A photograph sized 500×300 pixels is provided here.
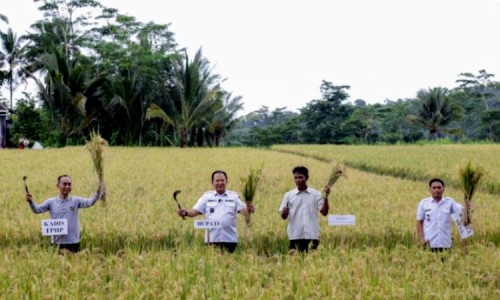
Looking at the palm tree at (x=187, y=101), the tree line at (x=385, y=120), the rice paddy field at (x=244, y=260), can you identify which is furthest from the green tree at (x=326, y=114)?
the rice paddy field at (x=244, y=260)

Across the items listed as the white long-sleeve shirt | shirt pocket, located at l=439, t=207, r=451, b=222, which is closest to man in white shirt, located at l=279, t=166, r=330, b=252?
shirt pocket, located at l=439, t=207, r=451, b=222

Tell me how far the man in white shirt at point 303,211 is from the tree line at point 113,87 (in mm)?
28856

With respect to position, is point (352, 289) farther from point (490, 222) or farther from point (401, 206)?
point (401, 206)

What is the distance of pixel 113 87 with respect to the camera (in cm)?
3656

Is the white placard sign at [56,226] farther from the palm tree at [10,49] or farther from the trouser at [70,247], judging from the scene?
the palm tree at [10,49]

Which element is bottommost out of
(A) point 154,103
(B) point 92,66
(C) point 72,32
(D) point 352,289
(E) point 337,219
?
(D) point 352,289

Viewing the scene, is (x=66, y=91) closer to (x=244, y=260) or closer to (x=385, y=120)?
(x=244, y=260)

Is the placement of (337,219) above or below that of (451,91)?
below

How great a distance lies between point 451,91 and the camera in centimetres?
6278

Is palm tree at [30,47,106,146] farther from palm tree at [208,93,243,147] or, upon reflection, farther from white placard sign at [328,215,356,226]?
white placard sign at [328,215,356,226]

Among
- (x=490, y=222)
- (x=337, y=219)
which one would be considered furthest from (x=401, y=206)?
(x=337, y=219)

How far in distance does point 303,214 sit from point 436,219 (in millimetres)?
1374

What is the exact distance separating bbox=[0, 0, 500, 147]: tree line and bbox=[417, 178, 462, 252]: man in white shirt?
29.2 m

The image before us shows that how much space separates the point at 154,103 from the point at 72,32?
475 inches
